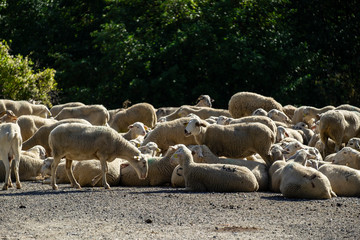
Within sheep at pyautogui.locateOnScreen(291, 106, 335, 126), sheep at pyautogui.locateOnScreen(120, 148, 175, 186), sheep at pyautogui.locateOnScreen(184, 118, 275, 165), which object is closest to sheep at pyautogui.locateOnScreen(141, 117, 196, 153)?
sheep at pyautogui.locateOnScreen(184, 118, 275, 165)

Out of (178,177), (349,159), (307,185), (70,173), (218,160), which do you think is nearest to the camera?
(307,185)

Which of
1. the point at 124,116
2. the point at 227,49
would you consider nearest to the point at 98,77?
the point at 227,49

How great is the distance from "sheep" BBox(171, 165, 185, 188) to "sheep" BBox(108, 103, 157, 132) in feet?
31.1

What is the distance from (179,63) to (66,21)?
9244 mm

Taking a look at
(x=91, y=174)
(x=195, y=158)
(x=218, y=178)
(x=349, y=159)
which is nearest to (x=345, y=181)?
(x=349, y=159)

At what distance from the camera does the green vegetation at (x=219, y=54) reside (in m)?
31.2

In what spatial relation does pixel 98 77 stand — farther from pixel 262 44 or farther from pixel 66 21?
pixel 262 44

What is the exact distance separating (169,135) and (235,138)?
221cm

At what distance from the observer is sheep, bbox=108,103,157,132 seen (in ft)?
76.4

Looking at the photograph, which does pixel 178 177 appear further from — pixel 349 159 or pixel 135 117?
pixel 135 117

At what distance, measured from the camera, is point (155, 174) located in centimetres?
1430

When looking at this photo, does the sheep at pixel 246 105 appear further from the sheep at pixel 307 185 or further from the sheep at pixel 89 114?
the sheep at pixel 307 185

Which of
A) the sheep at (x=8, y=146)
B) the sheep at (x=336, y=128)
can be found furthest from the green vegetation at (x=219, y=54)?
the sheep at (x=8, y=146)

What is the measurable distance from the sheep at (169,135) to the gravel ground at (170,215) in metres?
3.57
